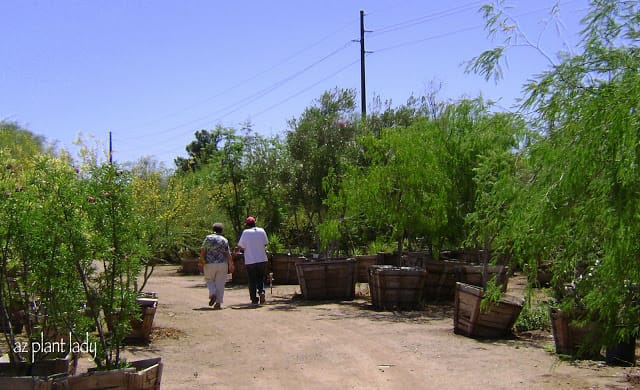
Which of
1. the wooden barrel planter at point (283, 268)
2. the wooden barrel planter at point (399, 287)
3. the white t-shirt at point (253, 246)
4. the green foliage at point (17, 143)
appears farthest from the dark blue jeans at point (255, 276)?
the wooden barrel planter at point (283, 268)

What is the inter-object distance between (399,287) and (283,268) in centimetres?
639

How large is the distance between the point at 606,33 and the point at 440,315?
25.7 feet

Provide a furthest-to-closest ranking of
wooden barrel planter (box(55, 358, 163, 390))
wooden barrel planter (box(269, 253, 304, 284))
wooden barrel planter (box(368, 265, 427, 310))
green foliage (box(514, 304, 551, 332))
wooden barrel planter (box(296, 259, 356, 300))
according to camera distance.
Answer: wooden barrel planter (box(269, 253, 304, 284)), wooden barrel planter (box(296, 259, 356, 300)), wooden barrel planter (box(368, 265, 427, 310)), green foliage (box(514, 304, 551, 332)), wooden barrel planter (box(55, 358, 163, 390))

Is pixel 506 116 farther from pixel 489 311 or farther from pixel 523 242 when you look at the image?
pixel 489 311

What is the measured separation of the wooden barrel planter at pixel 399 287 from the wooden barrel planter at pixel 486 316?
2614 mm

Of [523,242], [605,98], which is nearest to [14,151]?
[523,242]

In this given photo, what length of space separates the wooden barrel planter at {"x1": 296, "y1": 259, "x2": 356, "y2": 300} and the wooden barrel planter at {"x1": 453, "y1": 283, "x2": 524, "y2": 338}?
176 inches

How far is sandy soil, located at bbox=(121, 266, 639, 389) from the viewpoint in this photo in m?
7.35

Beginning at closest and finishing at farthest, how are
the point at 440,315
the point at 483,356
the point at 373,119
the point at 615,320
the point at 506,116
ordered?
the point at 615,320
the point at 506,116
the point at 483,356
the point at 440,315
the point at 373,119

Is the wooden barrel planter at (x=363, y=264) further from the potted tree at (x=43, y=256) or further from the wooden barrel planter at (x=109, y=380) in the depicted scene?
the wooden barrel planter at (x=109, y=380)

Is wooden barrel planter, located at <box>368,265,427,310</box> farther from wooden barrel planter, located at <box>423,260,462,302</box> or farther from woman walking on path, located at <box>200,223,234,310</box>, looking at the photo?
woman walking on path, located at <box>200,223,234,310</box>

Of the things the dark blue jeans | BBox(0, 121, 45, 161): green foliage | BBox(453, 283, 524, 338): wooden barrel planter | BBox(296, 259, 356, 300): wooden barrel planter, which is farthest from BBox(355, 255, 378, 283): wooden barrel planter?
BBox(0, 121, 45, 161): green foliage

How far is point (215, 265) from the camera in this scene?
13031 millimetres

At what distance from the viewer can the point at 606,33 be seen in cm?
561
